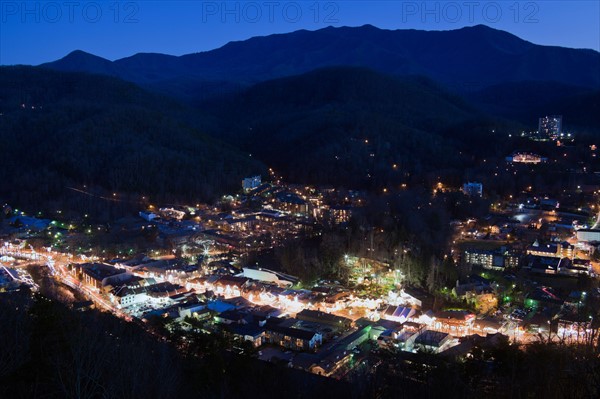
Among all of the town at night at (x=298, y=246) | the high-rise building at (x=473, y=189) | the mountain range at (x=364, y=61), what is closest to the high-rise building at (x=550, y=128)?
the town at night at (x=298, y=246)

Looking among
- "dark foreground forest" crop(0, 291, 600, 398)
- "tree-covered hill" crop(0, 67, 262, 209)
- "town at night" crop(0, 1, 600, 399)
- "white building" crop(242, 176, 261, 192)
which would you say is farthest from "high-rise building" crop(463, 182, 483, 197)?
"dark foreground forest" crop(0, 291, 600, 398)

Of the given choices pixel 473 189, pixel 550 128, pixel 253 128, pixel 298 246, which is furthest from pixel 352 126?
pixel 298 246

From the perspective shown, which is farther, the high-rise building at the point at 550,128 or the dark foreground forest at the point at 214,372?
the high-rise building at the point at 550,128

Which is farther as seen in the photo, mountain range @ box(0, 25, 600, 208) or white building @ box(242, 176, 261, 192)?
mountain range @ box(0, 25, 600, 208)

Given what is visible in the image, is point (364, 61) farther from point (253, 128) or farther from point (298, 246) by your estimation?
point (298, 246)

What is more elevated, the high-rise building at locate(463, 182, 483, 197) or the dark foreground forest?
the high-rise building at locate(463, 182, 483, 197)

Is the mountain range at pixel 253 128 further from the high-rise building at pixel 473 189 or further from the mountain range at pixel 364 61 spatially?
the high-rise building at pixel 473 189

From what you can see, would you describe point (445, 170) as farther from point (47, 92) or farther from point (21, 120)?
point (47, 92)

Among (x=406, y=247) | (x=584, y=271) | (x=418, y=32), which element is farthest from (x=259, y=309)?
(x=418, y=32)

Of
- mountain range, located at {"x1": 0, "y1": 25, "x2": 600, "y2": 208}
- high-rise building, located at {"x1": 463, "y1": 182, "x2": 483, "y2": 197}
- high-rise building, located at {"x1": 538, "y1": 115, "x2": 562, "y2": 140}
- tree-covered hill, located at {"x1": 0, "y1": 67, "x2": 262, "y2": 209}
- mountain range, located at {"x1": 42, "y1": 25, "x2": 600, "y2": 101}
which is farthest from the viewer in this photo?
mountain range, located at {"x1": 42, "y1": 25, "x2": 600, "y2": 101}

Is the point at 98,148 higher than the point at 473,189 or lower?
higher

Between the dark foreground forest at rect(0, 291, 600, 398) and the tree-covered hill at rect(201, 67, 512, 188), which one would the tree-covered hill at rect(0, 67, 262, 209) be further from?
the dark foreground forest at rect(0, 291, 600, 398)
